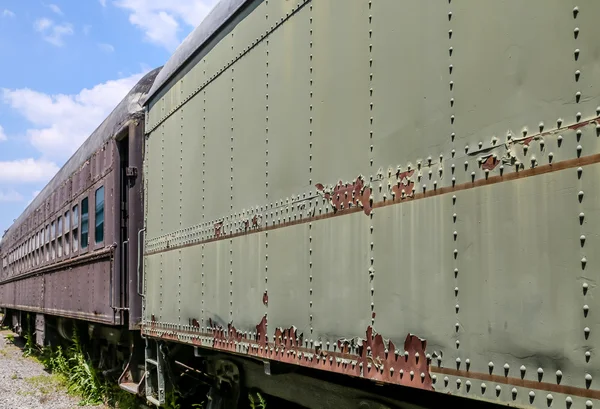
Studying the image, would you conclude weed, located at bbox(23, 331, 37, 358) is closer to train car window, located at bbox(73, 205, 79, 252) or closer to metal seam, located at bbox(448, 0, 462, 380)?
train car window, located at bbox(73, 205, 79, 252)

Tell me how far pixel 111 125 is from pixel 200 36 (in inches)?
137

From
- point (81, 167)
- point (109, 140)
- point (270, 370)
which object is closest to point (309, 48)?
point (270, 370)

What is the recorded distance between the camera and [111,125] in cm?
834

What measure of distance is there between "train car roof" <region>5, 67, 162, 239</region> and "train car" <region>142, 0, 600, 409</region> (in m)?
2.89

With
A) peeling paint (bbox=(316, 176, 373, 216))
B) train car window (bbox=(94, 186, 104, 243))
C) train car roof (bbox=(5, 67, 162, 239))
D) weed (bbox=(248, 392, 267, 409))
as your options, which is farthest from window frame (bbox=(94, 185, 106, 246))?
peeling paint (bbox=(316, 176, 373, 216))

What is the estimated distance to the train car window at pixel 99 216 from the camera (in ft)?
27.4

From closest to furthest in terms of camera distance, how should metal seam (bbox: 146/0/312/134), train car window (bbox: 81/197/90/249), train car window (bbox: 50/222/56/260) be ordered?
metal seam (bbox: 146/0/312/134), train car window (bbox: 81/197/90/249), train car window (bbox: 50/222/56/260)

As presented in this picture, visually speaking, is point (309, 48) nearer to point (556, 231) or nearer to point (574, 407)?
point (556, 231)

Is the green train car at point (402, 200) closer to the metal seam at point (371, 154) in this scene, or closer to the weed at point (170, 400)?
the metal seam at point (371, 154)

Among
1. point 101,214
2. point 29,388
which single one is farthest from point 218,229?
point 29,388

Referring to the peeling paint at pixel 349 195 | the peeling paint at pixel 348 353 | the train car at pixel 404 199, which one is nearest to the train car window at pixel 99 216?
the train car at pixel 404 199

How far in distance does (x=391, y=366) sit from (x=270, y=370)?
5.22 feet

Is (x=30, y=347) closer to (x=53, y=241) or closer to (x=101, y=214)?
(x=53, y=241)

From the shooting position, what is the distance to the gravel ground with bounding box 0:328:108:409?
10367 mm
